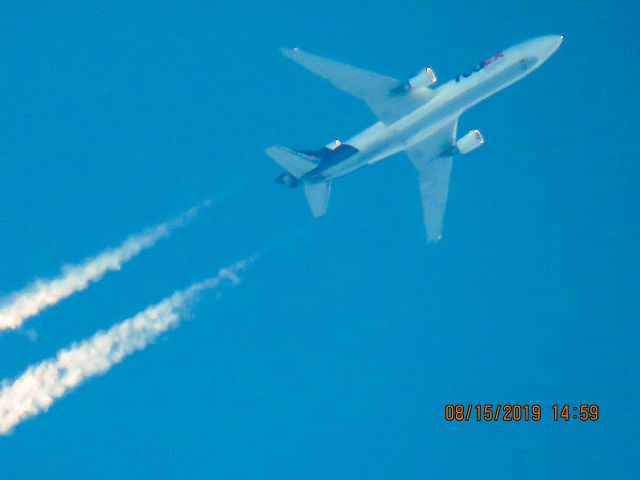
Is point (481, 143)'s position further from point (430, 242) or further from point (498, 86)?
point (430, 242)

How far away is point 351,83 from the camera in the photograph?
4484cm

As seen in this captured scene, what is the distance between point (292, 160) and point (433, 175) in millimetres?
10819

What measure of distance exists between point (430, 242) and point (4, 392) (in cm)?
3023

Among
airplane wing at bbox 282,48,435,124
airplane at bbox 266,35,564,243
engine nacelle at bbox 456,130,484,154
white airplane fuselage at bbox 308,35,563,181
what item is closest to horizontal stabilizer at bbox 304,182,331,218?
airplane at bbox 266,35,564,243

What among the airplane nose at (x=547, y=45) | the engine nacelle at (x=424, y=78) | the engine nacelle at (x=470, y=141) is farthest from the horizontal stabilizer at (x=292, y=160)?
the airplane nose at (x=547, y=45)

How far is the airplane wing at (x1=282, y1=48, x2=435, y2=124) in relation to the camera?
1730 inches

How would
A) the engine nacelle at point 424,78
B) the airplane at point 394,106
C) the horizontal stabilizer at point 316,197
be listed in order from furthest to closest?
the horizontal stabilizer at point 316,197 → the airplane at point 394,106 → the engine nacelle at point 424,78

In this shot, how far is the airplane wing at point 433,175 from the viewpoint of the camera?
48.8 metres

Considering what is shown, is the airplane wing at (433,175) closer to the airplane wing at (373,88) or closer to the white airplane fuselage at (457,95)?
the white airplane fuselage at (457,95)

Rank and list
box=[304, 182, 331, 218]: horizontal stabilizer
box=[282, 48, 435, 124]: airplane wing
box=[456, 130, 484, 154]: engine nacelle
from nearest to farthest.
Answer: box=[282, 48, 435, 124]: airplane wing < box=[456, 130, 484, 154]: engine nacelle < box=[304, 182, 331, 218]: horizontal stabilizer

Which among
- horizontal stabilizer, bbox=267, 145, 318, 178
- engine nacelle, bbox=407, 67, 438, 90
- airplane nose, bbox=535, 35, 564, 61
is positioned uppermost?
airplane nose, bbox=535, 35, 564, 61

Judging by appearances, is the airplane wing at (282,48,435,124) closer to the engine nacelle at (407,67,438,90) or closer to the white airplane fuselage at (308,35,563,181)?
the white airplane fuselage at (308,35,563,181)

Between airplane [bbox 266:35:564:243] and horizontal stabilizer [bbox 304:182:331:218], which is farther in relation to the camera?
horizontal stabilizer [bbox 304:182:331:218]

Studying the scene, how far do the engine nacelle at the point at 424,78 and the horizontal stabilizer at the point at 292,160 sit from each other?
848cm
